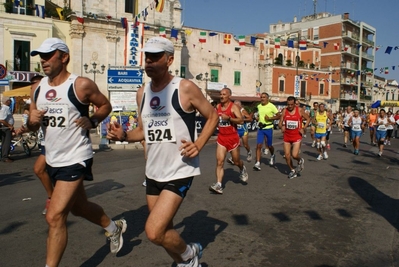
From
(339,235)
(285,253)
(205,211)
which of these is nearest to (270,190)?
(205,211)

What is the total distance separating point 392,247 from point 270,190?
3.15 m

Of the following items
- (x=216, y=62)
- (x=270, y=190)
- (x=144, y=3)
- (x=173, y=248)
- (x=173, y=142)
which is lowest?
(x=270, y=190)

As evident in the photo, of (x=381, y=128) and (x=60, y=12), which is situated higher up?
(x=60, y=12)

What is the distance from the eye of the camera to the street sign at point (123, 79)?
18031mm

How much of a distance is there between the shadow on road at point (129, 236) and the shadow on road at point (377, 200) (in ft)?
11.8

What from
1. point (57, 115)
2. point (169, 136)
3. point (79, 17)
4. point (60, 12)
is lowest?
point (169, 136)

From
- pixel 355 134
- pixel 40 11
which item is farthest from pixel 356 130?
pixel 40 11

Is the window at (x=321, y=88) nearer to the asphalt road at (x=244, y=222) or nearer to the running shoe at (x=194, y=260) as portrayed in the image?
the asphalt road at (x=244, y=222)

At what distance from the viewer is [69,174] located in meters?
3.42

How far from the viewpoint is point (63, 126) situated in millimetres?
3510

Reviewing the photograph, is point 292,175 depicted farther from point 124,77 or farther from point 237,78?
point 237,78

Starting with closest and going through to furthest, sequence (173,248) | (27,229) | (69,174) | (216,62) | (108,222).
Result: 1. (173,248)
2. (69,174)
3. (108,222)
4. (27,229)
5. (216,62)

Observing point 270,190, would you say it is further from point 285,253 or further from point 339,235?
point 285,253

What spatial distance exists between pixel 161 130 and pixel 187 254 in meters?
1.09
